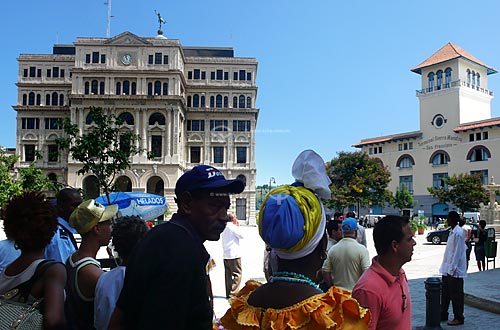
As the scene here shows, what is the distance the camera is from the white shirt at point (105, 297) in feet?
9.30

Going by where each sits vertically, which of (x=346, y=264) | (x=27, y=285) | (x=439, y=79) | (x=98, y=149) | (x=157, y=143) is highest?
(x=439, y=79)

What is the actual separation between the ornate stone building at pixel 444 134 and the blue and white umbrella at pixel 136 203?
52.4 metres

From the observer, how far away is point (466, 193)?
5431 cm

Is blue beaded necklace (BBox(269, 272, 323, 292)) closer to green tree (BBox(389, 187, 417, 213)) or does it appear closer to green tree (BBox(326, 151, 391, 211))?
green tree (BBox(326, 151, 391, 211))

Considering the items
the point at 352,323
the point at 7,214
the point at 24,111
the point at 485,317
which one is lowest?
the point at 485,317

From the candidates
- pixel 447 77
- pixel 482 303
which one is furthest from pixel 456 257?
pixel 447 77

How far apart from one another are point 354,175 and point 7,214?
5900 centimetres

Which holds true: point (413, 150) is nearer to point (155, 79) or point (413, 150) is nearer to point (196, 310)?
point (155, 79)

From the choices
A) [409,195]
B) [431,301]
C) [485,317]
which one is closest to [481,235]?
[485,317]

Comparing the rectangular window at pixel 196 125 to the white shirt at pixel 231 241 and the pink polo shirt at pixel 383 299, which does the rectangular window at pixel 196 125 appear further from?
the pink polo shirt at pixel 383 299

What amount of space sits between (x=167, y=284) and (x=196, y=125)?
188ft

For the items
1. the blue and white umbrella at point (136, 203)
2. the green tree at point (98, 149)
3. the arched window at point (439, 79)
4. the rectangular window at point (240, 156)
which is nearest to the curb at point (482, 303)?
the blue and white umbrella at point (136, 203)

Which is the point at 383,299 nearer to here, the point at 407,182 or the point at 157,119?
the point at 157,119

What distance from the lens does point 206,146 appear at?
2271 inches
